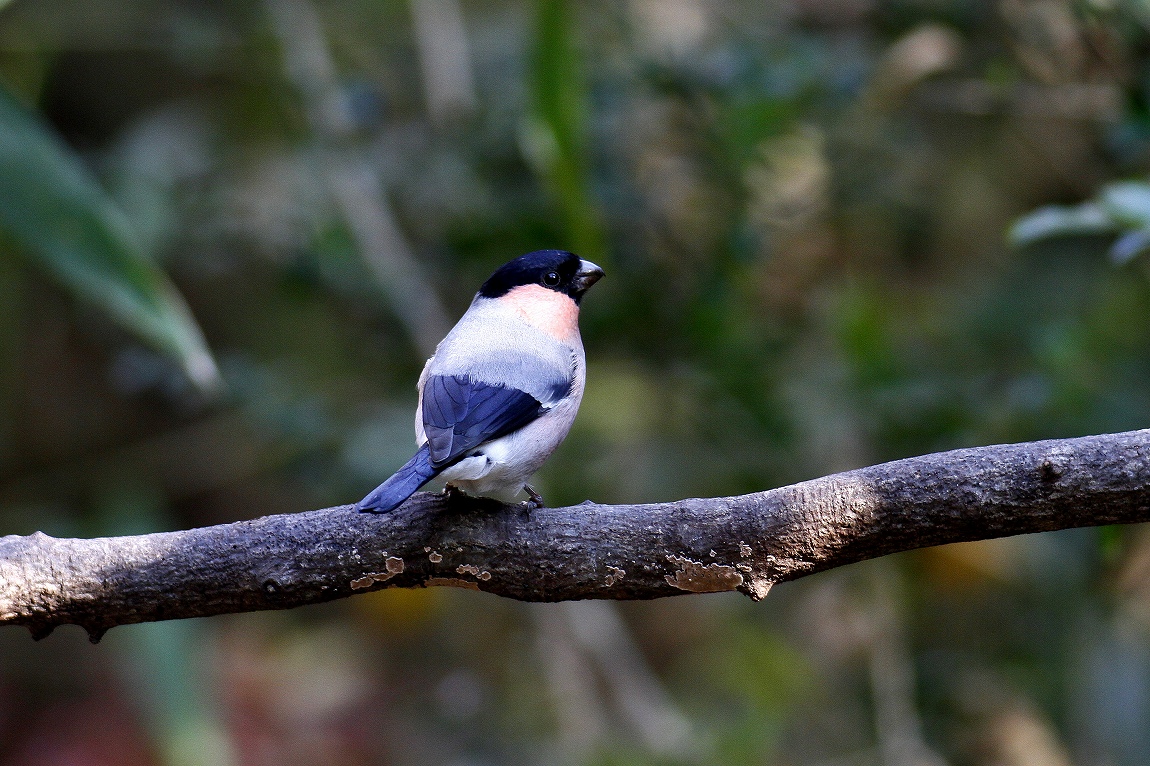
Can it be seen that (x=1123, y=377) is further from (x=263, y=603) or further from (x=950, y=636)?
(x=263, y=603)

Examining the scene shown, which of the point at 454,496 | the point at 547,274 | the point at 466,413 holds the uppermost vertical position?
the point at 547,274

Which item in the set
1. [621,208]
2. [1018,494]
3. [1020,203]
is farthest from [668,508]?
[1020,203]

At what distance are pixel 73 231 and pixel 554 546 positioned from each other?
1.33m

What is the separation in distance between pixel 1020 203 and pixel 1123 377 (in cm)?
129

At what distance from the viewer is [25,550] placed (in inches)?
68.3

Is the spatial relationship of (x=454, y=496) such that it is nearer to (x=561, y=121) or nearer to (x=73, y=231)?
(x=73, y=231)

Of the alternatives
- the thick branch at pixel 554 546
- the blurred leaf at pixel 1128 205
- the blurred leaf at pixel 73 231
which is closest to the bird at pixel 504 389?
the thick branch at pixel 554 546

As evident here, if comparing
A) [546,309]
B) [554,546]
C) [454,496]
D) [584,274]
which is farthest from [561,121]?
[554,546]

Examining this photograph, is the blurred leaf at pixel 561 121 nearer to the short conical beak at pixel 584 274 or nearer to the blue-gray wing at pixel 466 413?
the short conical beak at pixel 584 274

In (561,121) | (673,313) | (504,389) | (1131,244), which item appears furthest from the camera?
(673,313)

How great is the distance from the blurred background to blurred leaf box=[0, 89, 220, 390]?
0.66 metres

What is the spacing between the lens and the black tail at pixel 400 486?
1.61 metres

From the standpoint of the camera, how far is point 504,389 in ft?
6.59

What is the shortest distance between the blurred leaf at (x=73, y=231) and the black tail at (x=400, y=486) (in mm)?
846
